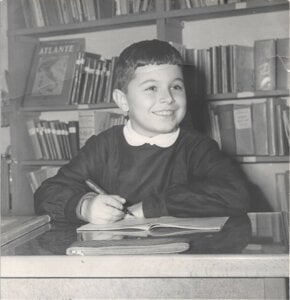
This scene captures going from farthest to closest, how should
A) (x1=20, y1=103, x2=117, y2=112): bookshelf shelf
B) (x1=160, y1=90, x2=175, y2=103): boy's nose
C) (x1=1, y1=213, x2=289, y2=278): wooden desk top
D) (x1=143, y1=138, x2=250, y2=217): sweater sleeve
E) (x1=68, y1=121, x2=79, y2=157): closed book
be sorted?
1. (x1=68, y1=121, x2=79, y2=157): closed book
2. (x1=20, y1=103, x2=117, y2=112): bookshelf shelf
3. (x1=160, y1=90, x2=175, y2=103): boy's nose
4. (x1=143, y1=138, x2=250, y2=217): sweater sleeve
5. (x1=1, y1=213, x2=289, y2=278): wooden desk top

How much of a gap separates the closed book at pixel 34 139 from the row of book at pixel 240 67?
105 cm

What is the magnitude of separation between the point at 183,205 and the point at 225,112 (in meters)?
1.54

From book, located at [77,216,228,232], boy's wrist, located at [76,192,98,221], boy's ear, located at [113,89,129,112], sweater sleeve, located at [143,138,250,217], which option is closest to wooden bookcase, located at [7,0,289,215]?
boy's ear, located at [113,89,129,112]

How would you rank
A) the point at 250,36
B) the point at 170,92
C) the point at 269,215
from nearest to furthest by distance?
the point at 269,215, the point at 170,92, the point at 250,36

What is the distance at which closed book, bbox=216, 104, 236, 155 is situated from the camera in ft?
8.34

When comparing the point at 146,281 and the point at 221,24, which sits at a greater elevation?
the point at 221,24

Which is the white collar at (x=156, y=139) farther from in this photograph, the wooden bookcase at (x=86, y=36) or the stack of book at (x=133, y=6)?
the stack of book at (x=133, y=6)

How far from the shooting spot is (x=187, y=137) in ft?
4.67

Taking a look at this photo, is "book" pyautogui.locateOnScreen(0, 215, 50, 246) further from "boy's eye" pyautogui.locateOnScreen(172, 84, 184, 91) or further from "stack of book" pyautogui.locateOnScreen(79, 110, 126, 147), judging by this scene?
"stack of book" pyautogui.locateOnScreen(79, 110, 126, 147)

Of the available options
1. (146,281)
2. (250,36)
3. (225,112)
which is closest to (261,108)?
(225,112)

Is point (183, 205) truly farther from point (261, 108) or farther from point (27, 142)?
point (27, 142)

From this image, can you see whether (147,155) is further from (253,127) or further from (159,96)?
(253,127)

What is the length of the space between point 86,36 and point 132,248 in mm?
2596

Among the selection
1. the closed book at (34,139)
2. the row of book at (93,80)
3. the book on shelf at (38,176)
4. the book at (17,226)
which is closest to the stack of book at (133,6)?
the row of book at (93,80)
